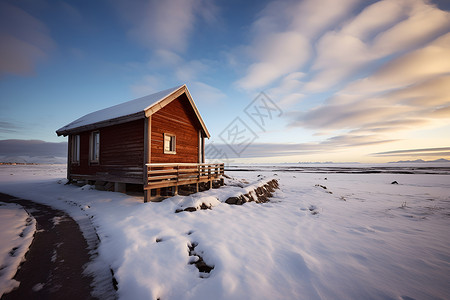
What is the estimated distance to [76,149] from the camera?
44.4ft

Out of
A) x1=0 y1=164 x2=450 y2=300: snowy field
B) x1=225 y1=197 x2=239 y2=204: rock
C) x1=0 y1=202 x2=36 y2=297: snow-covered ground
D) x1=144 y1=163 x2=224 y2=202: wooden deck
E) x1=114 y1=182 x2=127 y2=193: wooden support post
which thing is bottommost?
x1=0 y1=164 x2=450 y2=300: snowy field

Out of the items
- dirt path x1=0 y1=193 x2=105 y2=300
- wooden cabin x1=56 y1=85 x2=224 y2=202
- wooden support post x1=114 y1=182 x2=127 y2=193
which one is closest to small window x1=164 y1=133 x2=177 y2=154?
wooden cabin x1=56 y1=85 x2=224 y2=202

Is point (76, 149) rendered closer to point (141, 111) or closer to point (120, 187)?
point (120, 187)

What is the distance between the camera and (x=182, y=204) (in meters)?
7.54

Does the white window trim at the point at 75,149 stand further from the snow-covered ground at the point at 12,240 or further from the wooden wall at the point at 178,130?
the wooden wall at the point at 178,130

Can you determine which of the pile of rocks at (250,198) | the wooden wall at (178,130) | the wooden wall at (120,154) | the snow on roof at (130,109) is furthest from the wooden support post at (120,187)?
the pile of rocks at (250,198)

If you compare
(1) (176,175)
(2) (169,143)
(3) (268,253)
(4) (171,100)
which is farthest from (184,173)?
(3) (268,253)

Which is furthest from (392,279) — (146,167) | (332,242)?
(146,167)

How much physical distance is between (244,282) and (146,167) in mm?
6777

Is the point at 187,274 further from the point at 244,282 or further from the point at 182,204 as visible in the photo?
the point at 182,204

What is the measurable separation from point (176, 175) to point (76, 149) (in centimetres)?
947

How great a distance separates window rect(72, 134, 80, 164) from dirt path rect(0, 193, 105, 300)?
8928 millimetres

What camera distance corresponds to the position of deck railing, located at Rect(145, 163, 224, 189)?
9.36 metres

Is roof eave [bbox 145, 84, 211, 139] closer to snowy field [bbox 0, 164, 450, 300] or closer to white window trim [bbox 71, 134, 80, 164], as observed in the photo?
snowy field [bbox 0, 164, 450, 300]
